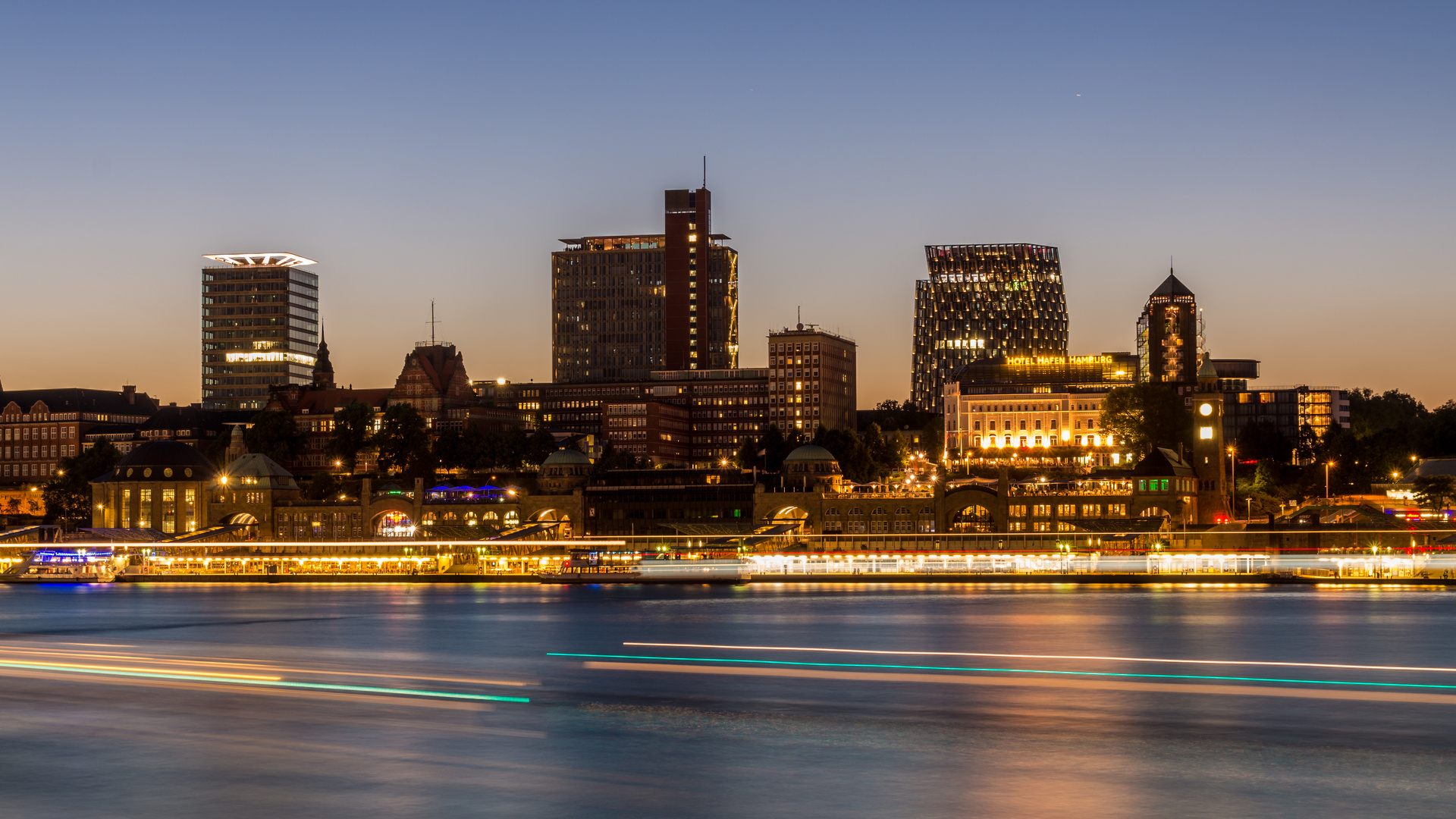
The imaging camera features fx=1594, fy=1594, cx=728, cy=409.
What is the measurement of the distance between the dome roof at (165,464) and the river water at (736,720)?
373 ft

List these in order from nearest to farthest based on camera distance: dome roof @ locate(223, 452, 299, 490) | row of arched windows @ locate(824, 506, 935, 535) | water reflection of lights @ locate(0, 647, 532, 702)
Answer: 1. water reflection of lights @ locate(0, 647, 532, 702)
2. row of arched windows @ locate(824, 506, 935, 535)
3. dome roof @ locate(223, 452, 299, 490)

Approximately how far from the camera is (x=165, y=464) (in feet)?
644

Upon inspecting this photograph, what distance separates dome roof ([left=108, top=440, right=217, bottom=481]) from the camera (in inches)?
7717

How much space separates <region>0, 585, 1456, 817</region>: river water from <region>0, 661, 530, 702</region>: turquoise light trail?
25 cm

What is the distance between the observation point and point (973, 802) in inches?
1246

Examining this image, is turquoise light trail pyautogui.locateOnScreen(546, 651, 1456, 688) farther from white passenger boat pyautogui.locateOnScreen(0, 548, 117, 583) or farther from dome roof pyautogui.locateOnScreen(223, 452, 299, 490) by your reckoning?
dome roof pyautogui.locateOnScreen(223, 452, 299, 490)

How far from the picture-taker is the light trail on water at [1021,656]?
58.0m

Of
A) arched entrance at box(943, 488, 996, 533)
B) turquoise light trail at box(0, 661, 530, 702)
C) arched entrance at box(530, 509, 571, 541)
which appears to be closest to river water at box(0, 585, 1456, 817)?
turquoise light trail at box(0, 661, 530, 702)

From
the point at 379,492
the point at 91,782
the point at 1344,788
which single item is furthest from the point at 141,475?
the point at 1344,788

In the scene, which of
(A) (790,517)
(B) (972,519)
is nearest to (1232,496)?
(B) (972,519)

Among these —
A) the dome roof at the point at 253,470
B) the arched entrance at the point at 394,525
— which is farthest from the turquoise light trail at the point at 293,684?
the dome roof at the point at 253,470

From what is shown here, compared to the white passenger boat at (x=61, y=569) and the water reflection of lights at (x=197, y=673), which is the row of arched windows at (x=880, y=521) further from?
the water reflection of lights at (x=197, y=673)

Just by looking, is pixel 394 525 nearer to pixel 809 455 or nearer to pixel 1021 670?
pixel 809 455

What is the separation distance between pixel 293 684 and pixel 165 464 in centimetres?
15342
